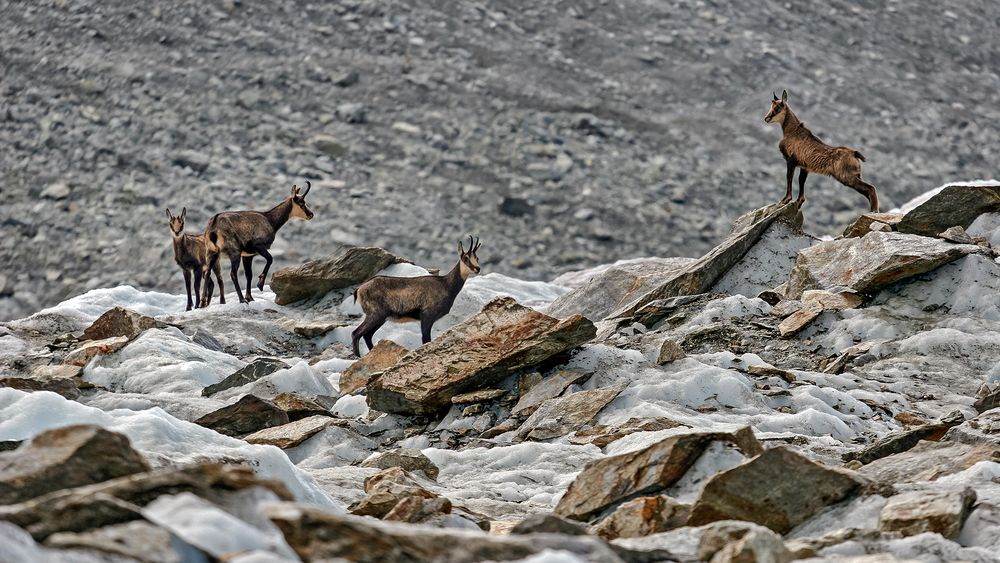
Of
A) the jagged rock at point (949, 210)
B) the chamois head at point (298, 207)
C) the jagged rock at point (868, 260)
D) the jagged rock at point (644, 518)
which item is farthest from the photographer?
the chamois head at point (298, 207)

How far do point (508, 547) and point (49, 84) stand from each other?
3060 cm

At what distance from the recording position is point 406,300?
15281 mm

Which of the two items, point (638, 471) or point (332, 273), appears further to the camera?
point (332, 273)

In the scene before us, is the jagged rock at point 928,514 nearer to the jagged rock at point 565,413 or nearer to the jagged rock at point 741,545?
the jagged rock at point 741,545

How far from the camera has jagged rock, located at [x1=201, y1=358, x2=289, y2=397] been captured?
12.2m

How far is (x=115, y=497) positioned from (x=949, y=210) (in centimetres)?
1176

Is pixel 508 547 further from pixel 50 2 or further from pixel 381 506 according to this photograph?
pixel 50 2

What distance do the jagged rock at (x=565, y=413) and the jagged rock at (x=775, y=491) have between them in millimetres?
3916

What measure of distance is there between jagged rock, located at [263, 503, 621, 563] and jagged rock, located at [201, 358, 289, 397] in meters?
8.52

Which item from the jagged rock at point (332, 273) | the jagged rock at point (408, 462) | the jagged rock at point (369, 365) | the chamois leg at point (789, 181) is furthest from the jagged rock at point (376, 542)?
the jagged rock at point (332, 273)

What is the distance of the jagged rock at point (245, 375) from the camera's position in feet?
39.9

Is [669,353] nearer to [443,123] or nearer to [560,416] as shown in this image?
[560,416]

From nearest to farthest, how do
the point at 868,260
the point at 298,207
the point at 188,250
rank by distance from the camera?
1. the point at 868,260
2. the point at 298,207
3. the point at 188,250

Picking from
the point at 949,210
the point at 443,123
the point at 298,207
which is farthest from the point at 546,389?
the point at 443,123
